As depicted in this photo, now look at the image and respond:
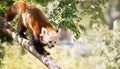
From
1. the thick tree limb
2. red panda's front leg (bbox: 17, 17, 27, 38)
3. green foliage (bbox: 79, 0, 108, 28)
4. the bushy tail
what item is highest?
green foliage (bbox: 79, 0, 108, 28)

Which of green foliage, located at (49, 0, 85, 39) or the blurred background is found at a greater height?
the blurred background

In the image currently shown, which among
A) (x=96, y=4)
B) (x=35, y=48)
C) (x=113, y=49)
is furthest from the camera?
(x=113, y=49)

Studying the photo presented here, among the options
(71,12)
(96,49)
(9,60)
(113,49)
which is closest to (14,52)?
(9,60)

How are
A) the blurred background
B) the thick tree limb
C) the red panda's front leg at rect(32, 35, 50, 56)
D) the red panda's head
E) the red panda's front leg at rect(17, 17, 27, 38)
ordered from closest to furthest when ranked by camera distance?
1. the thick tree limb
2. the red panda's front leg at rect(32, 35, 50, 56)
3. the red panda's head
4. the red panda's front leg at rect(17, 17, 27, 38)
5. the blurred background

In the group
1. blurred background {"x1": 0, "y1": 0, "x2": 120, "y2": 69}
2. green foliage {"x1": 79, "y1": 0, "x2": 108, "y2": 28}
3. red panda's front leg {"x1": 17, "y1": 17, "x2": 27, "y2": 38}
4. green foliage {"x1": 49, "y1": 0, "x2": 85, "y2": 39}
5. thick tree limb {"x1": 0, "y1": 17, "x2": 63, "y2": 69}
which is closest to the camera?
thick tree limb {"x1": 0, "y1": 17, "x2": 63, "y2": 69}

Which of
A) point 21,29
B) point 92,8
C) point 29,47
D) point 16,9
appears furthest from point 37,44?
point 92,8

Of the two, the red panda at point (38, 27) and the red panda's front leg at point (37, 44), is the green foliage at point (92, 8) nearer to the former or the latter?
the red panda at point (38, 27)

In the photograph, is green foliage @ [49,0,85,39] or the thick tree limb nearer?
the thick tree limb

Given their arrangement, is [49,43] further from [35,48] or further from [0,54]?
[0,54]

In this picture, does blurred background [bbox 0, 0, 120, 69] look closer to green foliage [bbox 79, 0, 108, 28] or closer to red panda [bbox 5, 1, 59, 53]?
green foliage [bbox 79, 0, 108, 28]

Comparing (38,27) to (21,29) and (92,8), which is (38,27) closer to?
(21,29)

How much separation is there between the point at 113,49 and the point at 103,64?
50 centimetres

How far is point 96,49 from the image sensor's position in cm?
856

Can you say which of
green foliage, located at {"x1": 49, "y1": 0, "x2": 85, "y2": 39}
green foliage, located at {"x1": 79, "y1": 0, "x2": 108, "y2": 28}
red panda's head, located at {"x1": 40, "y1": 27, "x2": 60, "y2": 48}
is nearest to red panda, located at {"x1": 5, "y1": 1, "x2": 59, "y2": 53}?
red panda's head, located at {"x1": 40, "y1": 27, "x2": 60, "y2": 48}
